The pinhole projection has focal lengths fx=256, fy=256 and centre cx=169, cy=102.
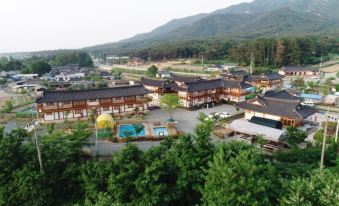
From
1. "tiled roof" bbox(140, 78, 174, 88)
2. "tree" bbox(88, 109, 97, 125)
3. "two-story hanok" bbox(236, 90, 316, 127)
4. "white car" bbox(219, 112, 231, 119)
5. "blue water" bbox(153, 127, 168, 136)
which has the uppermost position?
"tiled roof" bbox(140, 78, 174, 88)

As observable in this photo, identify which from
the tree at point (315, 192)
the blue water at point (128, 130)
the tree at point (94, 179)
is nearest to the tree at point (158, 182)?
the tree at point (94, 179)

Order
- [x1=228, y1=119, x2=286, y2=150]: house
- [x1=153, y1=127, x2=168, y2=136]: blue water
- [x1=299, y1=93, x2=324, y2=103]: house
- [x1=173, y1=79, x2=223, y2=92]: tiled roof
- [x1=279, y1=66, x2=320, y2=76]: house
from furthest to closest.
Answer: [x1=279, y1=66, x2=320, y2=76]: house, [x1=299, y1=93, x2=324, y2=103]: house, [x1=173, y1=79, x2=223, y2=92]: tiled roof, [x1=153, y1=127, x2=168, y2=136]: blue water, [x1=228, y1=119, x2=286, y2=150]: house

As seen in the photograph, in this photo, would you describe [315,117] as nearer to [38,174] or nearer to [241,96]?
[241,96]

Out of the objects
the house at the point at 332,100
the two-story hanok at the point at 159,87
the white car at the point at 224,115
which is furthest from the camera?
the two-story hanok at the point at 159,87

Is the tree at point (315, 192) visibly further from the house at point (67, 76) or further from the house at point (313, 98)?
the house at point (67, 76)

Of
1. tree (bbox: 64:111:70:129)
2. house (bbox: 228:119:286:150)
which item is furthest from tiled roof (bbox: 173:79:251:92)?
tree (bbox: 64:111:70:129)

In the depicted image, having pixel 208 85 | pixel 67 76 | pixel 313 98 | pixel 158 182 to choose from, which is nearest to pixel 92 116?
pixel 208 85

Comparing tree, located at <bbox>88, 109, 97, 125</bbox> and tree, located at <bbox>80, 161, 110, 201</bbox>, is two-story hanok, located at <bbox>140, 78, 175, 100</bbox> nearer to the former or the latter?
tree, located at <bbox>88, 109, 97, 125</bbox>
